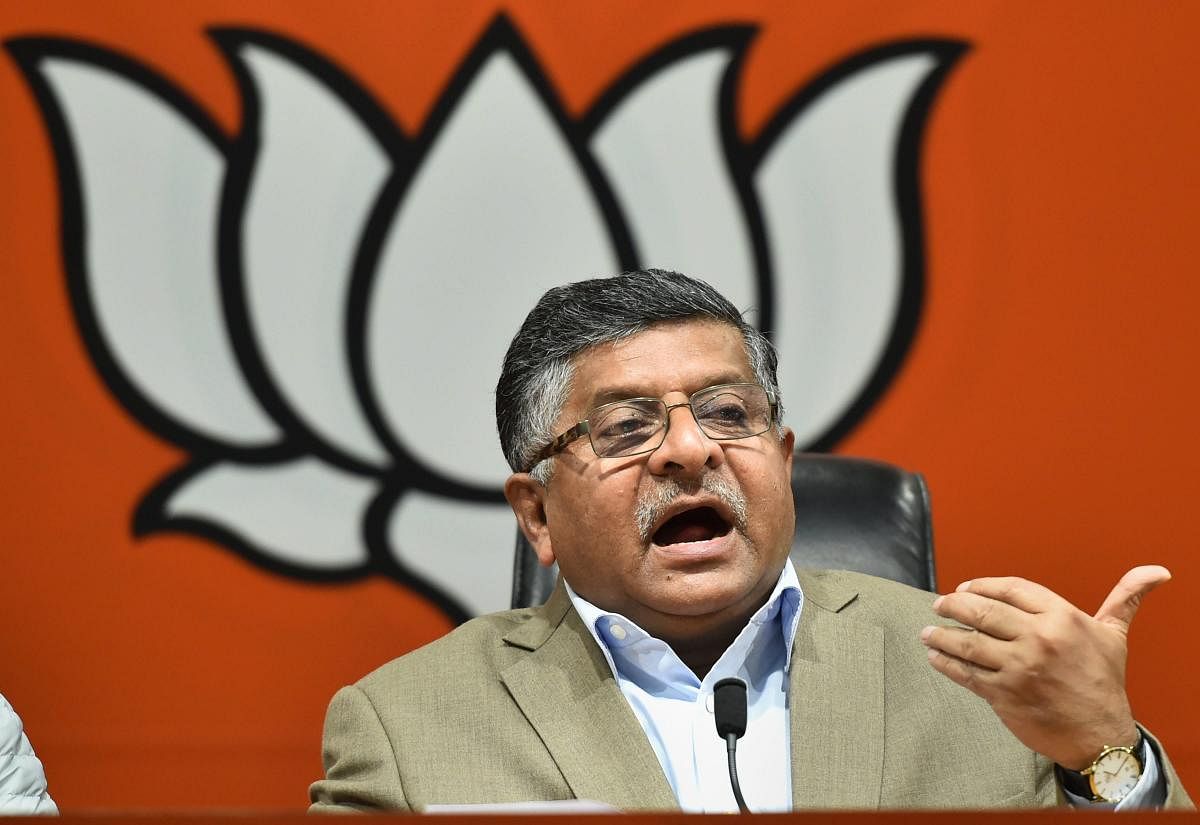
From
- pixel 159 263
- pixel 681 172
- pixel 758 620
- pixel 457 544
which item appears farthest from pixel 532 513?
pixel 159 263

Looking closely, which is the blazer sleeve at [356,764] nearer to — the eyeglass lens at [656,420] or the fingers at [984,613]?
the eyeglass lens at [656,420]

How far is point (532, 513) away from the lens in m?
1.86

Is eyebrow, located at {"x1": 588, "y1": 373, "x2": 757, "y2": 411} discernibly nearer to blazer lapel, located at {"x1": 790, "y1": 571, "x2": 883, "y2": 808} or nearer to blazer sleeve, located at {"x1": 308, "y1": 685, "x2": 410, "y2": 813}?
blazer lapel, located at {"x1": 790, "y1": 571, "x2": 883, "y2": 808}

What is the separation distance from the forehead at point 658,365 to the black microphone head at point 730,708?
449mm

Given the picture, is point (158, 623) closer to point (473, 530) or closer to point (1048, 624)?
point (473, 530)

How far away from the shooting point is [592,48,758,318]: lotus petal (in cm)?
249

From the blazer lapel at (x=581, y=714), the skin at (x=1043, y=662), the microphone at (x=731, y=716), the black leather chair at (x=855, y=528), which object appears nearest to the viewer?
the skin at (x=1043, y=662)

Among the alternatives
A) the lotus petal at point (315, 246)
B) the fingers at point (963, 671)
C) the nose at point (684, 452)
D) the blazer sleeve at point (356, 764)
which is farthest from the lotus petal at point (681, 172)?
the fingers at point (963, 671)

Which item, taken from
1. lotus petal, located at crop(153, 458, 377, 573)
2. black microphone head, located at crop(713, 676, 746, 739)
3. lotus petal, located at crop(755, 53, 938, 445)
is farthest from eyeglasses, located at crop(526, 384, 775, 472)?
lotus petal, located at crop(153, 458, 377, 573)

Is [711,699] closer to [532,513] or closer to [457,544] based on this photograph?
[532,513]

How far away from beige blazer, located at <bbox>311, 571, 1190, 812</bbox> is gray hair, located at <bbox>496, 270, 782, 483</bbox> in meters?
0.29

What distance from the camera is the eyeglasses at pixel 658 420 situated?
1.70m

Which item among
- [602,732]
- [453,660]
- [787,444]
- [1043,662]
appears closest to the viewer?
[1043,662]

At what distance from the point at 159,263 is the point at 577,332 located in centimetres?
112
